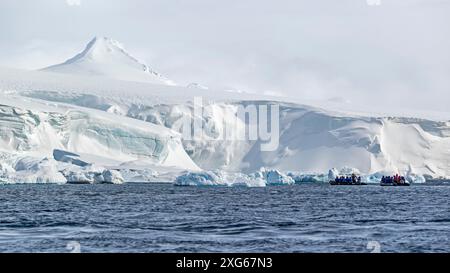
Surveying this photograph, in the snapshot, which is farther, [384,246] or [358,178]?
[358,178]

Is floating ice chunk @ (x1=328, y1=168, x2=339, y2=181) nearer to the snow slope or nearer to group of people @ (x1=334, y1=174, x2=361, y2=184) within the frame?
group of people @ (x1=334, y1=174, x2=361, y2=184)

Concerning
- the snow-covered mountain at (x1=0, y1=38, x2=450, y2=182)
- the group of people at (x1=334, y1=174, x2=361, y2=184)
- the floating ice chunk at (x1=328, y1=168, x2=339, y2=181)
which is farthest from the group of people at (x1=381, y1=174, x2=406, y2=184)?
the snow-covered mountain at (x1=0, y1=38, x2=450, y2=182)

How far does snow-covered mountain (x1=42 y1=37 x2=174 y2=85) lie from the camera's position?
166625 millimetres

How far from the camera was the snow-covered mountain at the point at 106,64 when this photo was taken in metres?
167

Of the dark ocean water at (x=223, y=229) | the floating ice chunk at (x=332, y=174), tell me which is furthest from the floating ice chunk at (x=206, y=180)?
the dark ocean water at (x=223, y=229)

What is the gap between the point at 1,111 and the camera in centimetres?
8450

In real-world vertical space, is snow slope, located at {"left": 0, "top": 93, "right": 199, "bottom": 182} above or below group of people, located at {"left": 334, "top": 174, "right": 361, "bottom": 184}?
above

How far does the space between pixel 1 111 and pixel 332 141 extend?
45.4m

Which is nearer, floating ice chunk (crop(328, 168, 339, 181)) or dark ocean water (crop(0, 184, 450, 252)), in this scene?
dark ocean water (crop(0, 184, 450, 252))

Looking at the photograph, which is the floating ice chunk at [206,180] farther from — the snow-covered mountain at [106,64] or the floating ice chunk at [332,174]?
the snow-covered mountain at [106,64]

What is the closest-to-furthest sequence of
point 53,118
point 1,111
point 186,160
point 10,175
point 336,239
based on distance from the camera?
point 336,239, point 10,175, point 1,111, point 53,118, point 186,160

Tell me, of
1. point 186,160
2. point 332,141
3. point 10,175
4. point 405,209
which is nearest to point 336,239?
point 405,209

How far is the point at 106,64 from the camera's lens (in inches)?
6914
